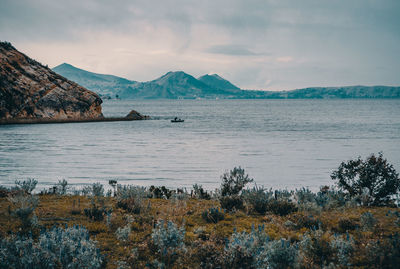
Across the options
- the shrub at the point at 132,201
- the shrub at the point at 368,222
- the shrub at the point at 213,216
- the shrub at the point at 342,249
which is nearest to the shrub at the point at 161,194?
the shrub at the point at 132,201

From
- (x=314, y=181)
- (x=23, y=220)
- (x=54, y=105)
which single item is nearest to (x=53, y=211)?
A: (x=23, y=220)

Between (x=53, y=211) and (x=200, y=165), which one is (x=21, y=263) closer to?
(x=53, y=211)

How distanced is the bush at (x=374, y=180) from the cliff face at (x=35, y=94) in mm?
85995

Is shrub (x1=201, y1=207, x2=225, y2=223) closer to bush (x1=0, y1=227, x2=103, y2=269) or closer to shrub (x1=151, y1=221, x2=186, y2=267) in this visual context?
shrub (x1=151, y1=221, x2=186, y2=267)

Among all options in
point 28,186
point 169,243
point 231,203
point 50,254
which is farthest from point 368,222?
point 28,186

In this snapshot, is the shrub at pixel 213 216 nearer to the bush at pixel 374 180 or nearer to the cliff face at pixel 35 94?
the bush at pixel 374 180

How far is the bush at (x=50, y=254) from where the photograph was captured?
19.5 ft

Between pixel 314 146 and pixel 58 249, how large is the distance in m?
36.9

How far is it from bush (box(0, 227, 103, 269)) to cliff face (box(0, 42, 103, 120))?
86867 mm

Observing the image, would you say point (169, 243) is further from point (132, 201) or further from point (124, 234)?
point (132, 201)

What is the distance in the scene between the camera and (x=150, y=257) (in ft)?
23.8

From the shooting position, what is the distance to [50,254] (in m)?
6.24

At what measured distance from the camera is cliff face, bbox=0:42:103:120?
84312 mm

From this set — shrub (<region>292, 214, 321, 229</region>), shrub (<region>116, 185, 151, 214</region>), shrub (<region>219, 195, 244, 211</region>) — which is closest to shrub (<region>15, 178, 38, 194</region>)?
shrub (<region>116, 185, 151, 214</region>)
